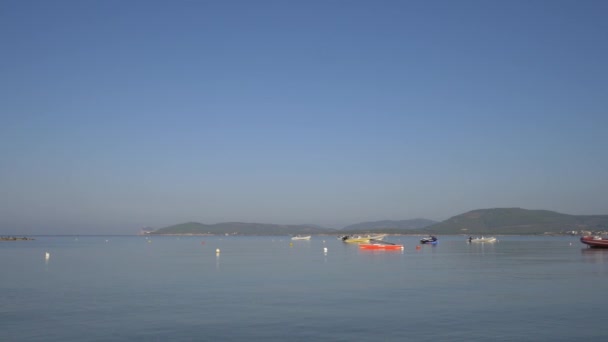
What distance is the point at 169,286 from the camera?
1655 inches

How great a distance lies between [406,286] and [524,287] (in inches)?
321

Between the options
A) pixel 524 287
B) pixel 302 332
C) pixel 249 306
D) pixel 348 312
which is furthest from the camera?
pixel 524 287

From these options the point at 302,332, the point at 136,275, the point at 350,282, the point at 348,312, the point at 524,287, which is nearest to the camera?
the point at 302,332

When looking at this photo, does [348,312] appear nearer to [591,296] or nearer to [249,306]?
[249,306]

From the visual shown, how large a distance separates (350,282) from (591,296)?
16.8 meters

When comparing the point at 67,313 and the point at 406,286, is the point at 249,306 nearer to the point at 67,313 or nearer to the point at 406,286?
the point at 67,313

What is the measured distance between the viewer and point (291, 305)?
32188 millimetres

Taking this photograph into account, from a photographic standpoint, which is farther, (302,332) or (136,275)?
(136,275)

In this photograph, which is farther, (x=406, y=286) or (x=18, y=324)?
(x=406, y=286)

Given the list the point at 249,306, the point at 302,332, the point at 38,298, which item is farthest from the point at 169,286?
the point at 302,332

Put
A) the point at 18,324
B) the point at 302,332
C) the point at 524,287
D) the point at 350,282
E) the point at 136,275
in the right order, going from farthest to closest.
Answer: the point at 136,275 → the point at 350,282 → the point at 524,287 → the point at 18,324 → the point at 302,332

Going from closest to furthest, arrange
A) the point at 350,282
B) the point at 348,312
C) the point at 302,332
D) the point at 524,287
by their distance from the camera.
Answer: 1. the point at 302,332
2. the point at 348,312
3. the point at 524,287
4. the point at 350,282

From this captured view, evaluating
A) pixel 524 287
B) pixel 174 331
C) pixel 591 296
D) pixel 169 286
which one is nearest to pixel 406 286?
pixel 524 287

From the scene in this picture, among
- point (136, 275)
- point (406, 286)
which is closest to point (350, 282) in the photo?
point (406, 286)
